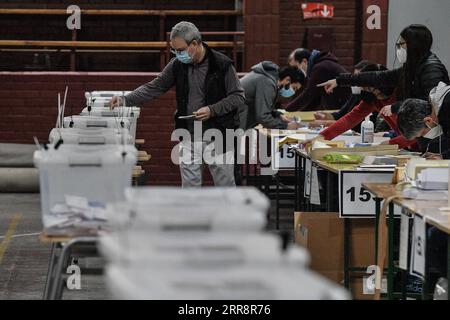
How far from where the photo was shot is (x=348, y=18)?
47.0ft

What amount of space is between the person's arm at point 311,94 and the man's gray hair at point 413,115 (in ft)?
18.4

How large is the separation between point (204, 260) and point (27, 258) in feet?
19.8

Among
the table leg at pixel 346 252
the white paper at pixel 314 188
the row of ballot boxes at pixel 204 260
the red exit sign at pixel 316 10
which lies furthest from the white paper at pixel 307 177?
the red exit sign at pixel 316 10

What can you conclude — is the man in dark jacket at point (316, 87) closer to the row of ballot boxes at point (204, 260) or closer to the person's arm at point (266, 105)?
the person's arm at point (266, 105)

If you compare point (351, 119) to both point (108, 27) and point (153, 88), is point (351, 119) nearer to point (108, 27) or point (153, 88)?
point (153, 88)

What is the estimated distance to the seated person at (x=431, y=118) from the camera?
20.2ft

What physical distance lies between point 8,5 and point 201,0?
302 cm

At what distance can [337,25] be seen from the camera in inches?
563

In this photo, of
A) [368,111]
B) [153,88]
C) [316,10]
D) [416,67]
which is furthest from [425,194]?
[316,10]

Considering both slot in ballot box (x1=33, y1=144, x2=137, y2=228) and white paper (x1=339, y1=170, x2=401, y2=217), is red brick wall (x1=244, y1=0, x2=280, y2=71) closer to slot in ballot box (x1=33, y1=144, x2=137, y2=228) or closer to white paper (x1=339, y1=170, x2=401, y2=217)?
white paper (x1=339, y1=170, x2=401, y2=217)

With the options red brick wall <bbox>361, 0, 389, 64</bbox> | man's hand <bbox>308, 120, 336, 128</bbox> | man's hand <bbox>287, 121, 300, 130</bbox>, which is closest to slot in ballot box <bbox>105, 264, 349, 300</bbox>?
man's hand <bbox>308, 120, 336, 128</bbox>

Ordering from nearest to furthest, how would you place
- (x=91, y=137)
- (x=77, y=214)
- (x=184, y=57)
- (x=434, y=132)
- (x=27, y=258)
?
(x=77, y=214) < (x=91, y=137) < (x=434, y=132) < (x=184, y=57) < (x=27, y=258)
